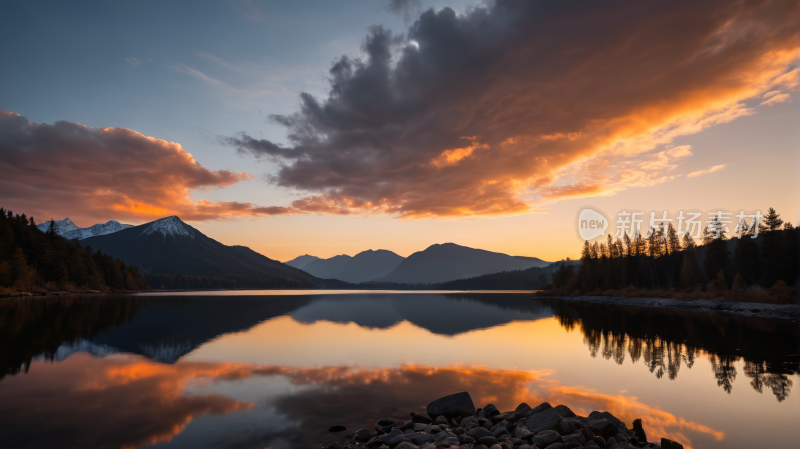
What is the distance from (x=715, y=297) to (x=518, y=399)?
89.2 m

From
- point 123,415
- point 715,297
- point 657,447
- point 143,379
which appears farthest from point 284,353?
point 715,297

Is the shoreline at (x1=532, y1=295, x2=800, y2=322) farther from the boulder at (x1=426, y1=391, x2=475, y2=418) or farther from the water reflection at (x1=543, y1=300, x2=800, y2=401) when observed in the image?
the boulder at (x1=426, y1=391, x2=475, y2=418)

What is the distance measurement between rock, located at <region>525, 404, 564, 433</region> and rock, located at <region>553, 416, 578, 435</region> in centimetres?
13

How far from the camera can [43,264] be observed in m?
105

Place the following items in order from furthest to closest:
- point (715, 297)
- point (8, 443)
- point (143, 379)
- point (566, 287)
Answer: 1. point (566, 287)
2. point (715, 297)
3. point (143, 379)
4. point (8, 443)

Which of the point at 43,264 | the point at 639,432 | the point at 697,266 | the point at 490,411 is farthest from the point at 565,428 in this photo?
the point at 43,264

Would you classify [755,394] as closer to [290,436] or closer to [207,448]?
[290,436]

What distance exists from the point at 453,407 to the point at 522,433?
3.01 metres

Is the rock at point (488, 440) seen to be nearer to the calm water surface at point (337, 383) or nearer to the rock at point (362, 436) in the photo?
the rock at point (362, 436)

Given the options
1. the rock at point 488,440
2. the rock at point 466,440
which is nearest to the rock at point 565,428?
the rock at point 488,440

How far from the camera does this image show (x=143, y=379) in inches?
729

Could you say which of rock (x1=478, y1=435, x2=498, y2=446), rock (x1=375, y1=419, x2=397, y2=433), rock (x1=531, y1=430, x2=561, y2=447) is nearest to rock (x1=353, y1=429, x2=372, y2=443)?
rock (x1=375, y1=419, x2=397, y2=433)

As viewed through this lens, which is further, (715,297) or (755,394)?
(715,297)

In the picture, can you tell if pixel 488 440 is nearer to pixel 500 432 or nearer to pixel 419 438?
pixel 500 432
